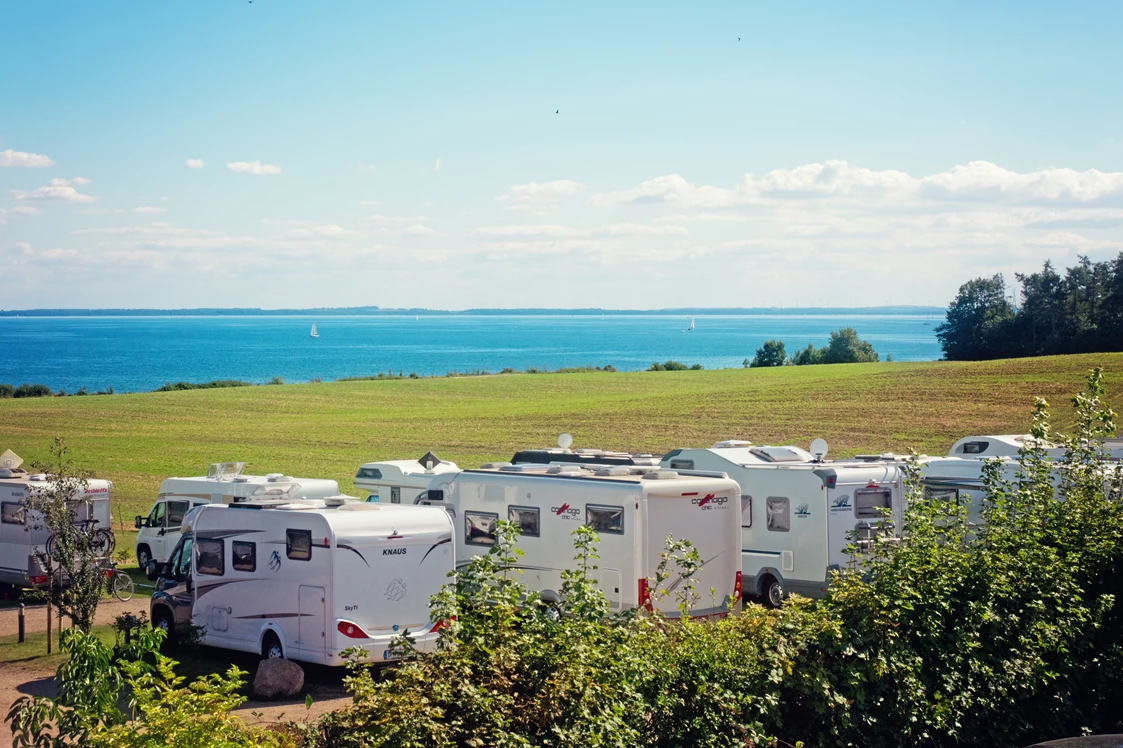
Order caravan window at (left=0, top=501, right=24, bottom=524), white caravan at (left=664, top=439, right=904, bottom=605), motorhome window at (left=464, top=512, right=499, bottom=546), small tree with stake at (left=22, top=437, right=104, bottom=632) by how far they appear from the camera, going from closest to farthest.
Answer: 1. small tree with stake at (left=22, top=437, right=104, bottom=632)
2. motorhome window at (left=464, top=512, right=499, bottom=546)
3. white caravan at (left=664, top=439, right=904, bottom=605)
4. caravan window at (left=0, top=501, right=24, bottom=524)

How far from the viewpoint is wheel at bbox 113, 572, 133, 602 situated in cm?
1977

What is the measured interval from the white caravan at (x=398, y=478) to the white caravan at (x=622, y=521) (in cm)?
514

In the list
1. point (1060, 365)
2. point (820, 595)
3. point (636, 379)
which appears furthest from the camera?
point (636, 379)

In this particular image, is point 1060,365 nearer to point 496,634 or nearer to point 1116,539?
point 1116,539

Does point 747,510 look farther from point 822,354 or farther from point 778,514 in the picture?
point 822,354

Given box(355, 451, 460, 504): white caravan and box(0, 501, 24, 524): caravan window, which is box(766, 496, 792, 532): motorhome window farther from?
box(0, 501, 24, 524): caravan window

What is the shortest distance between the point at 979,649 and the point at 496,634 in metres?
3.93

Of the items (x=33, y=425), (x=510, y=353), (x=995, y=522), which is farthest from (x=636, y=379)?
(x=510, y=353)

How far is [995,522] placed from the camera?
9.83 m

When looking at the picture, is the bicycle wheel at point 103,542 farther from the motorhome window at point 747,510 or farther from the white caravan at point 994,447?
the white caravan at point 994,447

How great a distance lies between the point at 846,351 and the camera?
299ft

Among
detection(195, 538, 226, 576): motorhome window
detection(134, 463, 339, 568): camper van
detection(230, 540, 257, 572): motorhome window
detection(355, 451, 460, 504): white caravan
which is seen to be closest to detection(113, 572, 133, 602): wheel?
detection(134, 463, 339, 568): camper van

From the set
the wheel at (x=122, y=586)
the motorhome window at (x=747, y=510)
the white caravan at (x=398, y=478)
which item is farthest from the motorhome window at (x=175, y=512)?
the motorhome window at (x=747, y=510)

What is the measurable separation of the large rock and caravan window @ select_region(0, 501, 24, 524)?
927 centimetres
